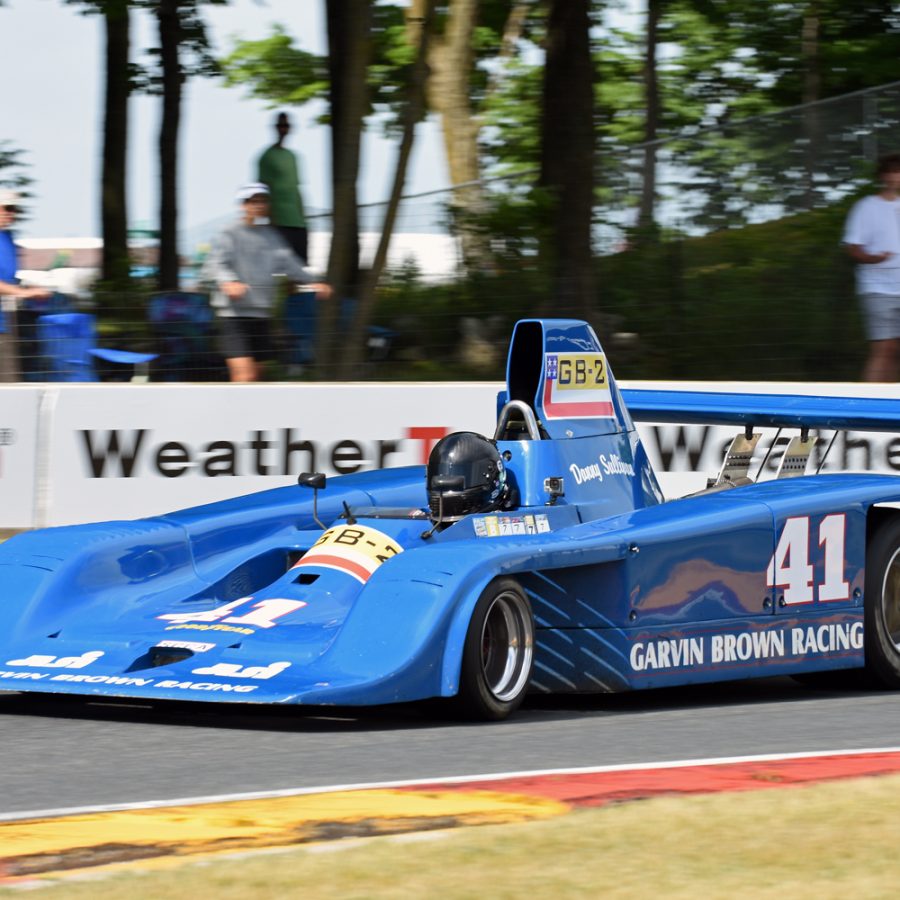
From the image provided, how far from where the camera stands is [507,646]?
645 centimetres

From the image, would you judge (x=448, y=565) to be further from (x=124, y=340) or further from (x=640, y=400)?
(x=124, y=340)

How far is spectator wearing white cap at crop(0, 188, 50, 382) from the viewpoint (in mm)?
11594

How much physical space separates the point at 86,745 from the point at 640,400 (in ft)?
12.2

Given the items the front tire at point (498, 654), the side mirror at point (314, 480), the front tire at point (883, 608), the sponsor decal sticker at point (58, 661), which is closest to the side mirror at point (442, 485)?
the side mirror at point (314, 480)

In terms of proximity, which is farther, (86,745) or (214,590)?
(214,590)

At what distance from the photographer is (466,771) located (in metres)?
5.25

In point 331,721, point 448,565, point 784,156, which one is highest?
point 784,156

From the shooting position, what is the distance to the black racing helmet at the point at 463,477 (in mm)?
7195

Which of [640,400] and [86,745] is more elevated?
[640,400]

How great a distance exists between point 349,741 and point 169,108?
40.5ft

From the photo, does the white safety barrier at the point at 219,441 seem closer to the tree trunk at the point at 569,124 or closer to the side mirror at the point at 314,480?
the tree trunk at the point at 569,124

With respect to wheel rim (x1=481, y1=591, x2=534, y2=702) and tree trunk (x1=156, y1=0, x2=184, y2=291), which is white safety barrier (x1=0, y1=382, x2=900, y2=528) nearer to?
wheel rim (x1=481, y1=591, x2=534, y2=702)

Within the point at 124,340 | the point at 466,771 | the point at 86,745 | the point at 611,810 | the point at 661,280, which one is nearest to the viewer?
the point at 611,810

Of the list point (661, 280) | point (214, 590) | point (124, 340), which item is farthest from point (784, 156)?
point (214, 590)
